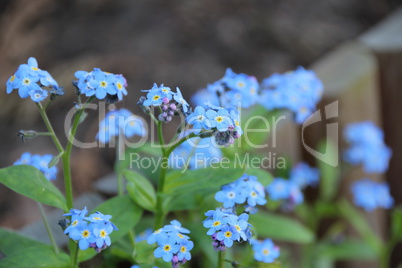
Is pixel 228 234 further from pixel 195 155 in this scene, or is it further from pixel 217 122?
pixel 195 155

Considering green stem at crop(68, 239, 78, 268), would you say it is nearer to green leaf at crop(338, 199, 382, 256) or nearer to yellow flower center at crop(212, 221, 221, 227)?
yellow flower center at crop(212, 221, 221, 227)

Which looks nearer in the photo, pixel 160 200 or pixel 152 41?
pixel 160 200

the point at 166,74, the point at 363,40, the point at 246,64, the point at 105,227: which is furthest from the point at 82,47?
the point at 105,227

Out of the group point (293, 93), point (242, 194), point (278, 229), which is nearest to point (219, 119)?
point (242, 194)

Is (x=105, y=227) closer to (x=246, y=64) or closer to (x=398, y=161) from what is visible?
(x=398, y=161)

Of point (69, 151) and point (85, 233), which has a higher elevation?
point (69, 151)
